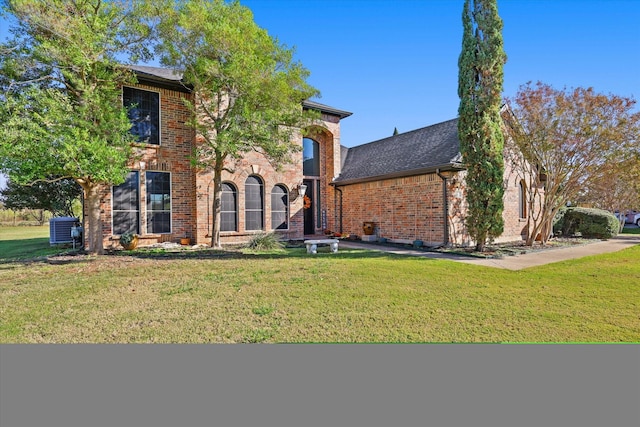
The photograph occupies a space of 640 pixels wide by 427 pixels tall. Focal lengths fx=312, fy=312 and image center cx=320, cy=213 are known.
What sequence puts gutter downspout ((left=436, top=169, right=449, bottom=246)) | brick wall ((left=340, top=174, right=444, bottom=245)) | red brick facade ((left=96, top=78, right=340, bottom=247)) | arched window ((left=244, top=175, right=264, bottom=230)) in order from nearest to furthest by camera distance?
red brick facade ((left=96, top=78, right=340, bottom=247))
gutter downspout ((left=436, top=169, right=449, bottom=246))
brick wall ((left=340, top=174, right=444, bottom=245))
arched window ((left=244, top=175, right=264, bottom=230))

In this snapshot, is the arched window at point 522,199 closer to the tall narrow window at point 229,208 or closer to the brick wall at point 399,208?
the brick wall at point 399,208

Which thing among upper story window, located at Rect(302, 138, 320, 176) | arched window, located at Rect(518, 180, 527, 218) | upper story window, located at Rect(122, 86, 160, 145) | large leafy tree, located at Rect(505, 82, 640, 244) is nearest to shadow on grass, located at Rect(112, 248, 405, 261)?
upper story window, located at Rect(122, 86, 160, 145)

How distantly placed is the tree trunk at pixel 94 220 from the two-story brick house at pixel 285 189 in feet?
3.23

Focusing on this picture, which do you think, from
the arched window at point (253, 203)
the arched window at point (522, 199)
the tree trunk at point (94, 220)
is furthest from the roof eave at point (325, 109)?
the tree trunk at point (94, 220)

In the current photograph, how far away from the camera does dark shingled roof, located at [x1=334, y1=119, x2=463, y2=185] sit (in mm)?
12141

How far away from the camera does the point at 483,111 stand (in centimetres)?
1048

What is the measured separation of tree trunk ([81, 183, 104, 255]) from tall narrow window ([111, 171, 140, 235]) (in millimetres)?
1096

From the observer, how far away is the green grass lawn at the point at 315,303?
155 inches

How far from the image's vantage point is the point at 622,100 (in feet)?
34.9

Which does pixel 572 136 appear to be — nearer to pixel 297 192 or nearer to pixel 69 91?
pixel 297 192

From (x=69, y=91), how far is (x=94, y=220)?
385cm

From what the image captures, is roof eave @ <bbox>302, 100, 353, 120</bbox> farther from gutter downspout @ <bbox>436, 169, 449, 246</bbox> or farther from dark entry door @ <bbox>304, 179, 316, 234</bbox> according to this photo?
gutter downspout @ <bbox>436, 169, 449, 246</bbox>

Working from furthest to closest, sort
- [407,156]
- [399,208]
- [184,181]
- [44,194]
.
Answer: [44,194] → [407,156] → [399,208] → [184,181]

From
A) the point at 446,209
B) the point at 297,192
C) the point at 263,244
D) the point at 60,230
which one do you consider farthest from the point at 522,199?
the point at 60,230
